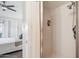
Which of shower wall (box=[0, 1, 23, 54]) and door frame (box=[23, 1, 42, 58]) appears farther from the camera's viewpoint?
shower wall (box=[0, 1, 23, 54])

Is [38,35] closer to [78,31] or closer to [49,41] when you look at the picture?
[49,41]

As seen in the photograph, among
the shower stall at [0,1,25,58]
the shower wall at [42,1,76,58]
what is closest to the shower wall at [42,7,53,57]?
the shower wall at [42,1,76,58]

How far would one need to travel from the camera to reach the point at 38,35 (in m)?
0.93

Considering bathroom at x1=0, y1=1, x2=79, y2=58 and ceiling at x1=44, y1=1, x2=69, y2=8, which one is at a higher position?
ceiling at x1=44, y1=1, x2=69, y2=8

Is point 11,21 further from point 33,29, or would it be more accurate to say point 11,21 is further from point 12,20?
point 33,29

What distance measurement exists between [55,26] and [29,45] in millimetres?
328

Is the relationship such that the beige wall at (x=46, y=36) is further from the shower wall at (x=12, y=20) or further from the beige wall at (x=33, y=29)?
the shower wall at (x=12, y=20)

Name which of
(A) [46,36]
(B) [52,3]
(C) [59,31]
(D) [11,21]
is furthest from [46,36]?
(D) [11,21]

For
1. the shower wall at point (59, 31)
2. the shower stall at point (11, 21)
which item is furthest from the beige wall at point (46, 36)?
the shower stall at point (11, 21)

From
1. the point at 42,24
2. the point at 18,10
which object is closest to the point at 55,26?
the point at 42,24

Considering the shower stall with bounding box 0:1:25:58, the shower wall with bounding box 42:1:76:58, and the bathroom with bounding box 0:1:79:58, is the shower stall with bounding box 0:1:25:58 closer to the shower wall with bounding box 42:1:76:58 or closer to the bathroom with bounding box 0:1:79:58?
the bathroom with bounding box 0:1:79:58

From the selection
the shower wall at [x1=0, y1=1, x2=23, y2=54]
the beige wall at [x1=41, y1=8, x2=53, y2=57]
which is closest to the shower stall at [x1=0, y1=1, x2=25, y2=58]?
the shower wall at [x1=0, y1=1, x2=23, y2=54]

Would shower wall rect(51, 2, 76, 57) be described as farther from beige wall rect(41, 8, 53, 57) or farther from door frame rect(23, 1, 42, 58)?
door frame rect(23, 1, 42, 58)

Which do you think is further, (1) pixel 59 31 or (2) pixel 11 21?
(2) pixel 11 21
